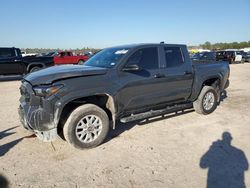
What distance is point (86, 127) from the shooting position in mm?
4527

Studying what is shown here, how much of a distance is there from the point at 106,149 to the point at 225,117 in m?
3.57

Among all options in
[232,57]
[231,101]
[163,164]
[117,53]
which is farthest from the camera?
[232,57]

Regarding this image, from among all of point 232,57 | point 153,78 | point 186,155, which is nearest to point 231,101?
point 153,78

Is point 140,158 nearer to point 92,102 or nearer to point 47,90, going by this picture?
point 92,102

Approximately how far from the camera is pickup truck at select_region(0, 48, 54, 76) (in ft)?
47.5

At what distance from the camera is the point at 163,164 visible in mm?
3938

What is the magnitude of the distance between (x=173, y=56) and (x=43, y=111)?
10.8 ft

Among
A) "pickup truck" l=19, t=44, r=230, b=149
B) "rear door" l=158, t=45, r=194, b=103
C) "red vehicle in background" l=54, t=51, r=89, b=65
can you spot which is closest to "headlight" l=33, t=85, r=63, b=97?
"pickup truck" l=19, t=44, r=230, b=149

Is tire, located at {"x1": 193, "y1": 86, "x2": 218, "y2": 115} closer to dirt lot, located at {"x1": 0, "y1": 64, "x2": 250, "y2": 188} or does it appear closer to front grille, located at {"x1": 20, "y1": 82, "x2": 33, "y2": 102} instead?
dirt lot, located at {"x1": 0, "y1": 64, "x2": 250, "y2": 188}

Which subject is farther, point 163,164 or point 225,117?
point 225,117

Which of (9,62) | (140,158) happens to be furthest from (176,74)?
(9,62)

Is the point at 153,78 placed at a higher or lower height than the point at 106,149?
higher

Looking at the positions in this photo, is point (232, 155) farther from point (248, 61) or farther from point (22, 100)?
point (248, 61)

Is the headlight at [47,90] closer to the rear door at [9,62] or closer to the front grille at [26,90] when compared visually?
the front grille at [26,90]
